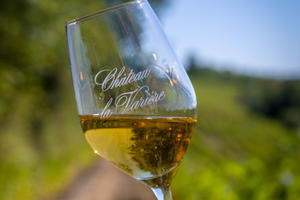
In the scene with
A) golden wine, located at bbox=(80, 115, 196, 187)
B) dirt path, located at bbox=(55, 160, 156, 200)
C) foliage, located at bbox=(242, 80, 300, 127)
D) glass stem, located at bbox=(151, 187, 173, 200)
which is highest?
golden wine, located at bbox=(80, 115, 196, 187)

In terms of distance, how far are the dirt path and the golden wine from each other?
6114 mm

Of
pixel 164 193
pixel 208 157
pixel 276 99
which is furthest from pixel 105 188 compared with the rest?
pixel 276 99

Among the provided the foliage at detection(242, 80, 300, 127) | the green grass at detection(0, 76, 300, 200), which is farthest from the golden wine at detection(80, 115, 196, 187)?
the foliage at detection(242, 80, 300, 127)

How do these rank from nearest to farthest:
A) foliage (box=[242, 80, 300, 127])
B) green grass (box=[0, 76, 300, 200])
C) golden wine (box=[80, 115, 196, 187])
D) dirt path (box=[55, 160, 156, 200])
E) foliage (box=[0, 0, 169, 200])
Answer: golden wine (box=[80, 115, 196, 187]) < green grass (box=[0, 76, 300, 200]) < foliage (box=[0, 0, 169, 200]) < dirt path (box=[55, 160, 156, 200]) < foliage (box=[242, 80, 300, 127])

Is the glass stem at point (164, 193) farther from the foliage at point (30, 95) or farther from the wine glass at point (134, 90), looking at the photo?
the foliage at point (30, 95)

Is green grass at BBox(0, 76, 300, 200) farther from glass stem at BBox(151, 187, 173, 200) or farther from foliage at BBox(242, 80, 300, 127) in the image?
glass stem at BBox(151, 187, 173, 200)

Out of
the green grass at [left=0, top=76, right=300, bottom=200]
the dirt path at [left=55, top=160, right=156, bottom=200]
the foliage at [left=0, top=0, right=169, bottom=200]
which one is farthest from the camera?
the dirt path at [left=55, top=160, right=156, bottom=200]

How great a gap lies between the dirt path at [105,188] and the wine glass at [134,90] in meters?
6.13

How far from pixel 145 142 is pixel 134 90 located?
11 cm

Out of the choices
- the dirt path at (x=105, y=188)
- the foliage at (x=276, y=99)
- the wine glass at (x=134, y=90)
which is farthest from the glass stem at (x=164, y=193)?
the foliage at (x=276, y=99)

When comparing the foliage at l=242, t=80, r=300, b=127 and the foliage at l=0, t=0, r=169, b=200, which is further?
the foliage at l=242, t=80, r=300, b=127

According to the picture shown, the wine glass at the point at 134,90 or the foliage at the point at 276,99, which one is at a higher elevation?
the wine glass at the point at 134,90

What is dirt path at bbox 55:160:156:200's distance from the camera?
7.26 metres

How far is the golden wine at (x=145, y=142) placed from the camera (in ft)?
2.72
